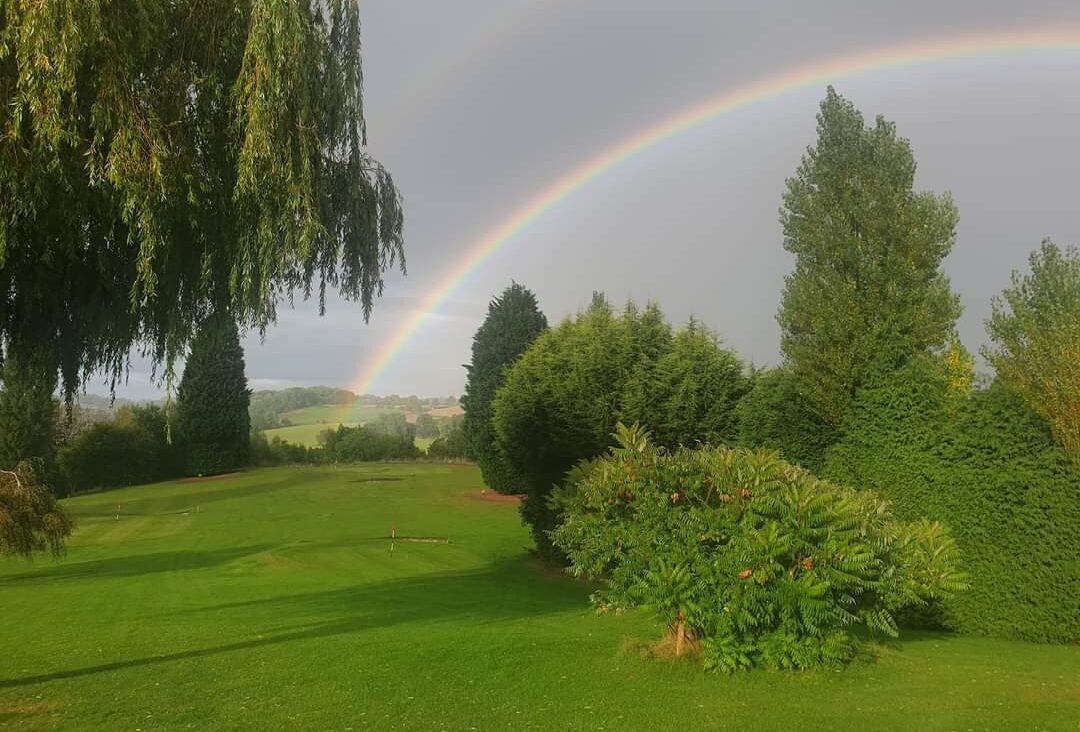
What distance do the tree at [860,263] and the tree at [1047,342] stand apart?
7.30 ft

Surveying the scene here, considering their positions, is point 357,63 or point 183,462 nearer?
point 357,63

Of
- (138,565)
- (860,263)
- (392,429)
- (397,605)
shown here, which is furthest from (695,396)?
(392,429)

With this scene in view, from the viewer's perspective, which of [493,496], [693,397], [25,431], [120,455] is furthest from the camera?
[120,455]

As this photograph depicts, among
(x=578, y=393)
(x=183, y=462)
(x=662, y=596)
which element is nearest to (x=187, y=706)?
(x=662, y=596)

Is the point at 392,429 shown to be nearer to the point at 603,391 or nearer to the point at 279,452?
the point at 279,452

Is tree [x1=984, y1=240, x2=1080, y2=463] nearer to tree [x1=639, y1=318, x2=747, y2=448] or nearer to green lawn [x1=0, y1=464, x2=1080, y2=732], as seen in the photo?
green lawn [x1=0, y1=464, x2=1080, y2=732]

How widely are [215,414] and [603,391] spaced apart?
1851 inches

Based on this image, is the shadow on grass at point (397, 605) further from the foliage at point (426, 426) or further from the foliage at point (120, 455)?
the foliage at point (426, 426)

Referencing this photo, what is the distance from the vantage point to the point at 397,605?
1623cm

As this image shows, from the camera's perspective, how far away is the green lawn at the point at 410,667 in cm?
738

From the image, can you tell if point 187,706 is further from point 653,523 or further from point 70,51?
point 70,51

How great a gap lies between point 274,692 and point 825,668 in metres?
6.42

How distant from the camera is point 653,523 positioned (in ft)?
30.0

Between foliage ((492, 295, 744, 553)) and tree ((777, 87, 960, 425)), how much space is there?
3.68 meters
